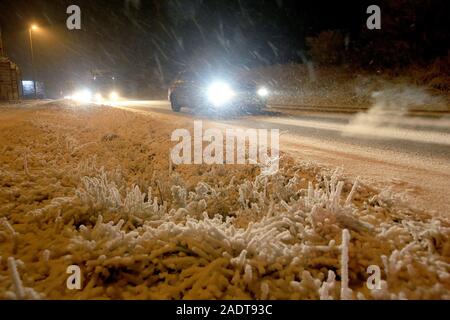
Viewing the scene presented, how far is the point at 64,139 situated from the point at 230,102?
20.8 feet

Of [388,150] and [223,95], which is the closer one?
A: [388,150]

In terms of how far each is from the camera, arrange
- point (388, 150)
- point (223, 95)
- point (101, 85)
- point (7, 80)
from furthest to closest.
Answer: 1. point (101, 85)
2. point (7, 80)
3. point (223, 95)
4. point (388, 150)

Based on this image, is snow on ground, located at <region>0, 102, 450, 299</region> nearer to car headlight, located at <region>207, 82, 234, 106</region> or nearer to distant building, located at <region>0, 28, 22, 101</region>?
car headlight, located at <region>207, 82, 234, 106</region>

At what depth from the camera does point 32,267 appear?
2664 millimetres

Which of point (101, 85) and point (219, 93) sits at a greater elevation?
point (101, 85)

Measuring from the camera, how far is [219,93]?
41.4ft

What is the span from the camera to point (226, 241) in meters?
2.74

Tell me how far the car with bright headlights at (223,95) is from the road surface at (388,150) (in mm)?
2162

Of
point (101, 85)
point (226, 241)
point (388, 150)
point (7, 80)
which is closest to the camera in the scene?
point (226, 241)

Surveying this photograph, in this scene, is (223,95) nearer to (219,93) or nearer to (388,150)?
(219,93)

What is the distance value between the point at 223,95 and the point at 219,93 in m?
0.18

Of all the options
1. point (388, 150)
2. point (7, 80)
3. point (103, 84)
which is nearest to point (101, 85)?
point (103, 84)

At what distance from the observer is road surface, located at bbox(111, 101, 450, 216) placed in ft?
12.9

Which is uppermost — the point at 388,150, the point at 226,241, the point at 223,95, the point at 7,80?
the point at 7,80
